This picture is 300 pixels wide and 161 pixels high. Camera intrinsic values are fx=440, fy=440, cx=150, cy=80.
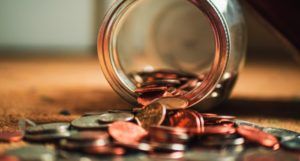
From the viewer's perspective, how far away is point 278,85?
1.67 metres

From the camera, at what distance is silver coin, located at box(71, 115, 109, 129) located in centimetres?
84

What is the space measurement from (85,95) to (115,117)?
1.73 feet

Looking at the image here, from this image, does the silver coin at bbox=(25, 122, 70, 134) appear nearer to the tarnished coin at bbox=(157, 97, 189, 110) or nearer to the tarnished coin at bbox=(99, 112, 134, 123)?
the tarnished coin at bbox=(99, 112, 134, 123)

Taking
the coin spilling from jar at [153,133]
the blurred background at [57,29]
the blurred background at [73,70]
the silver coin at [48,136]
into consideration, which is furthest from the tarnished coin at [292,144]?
the blurred background at [57,29]

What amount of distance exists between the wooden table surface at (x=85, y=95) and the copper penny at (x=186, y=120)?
0.25 metres

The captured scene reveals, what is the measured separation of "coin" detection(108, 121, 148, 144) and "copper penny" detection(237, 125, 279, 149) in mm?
185

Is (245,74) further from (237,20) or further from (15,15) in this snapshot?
(15,15)

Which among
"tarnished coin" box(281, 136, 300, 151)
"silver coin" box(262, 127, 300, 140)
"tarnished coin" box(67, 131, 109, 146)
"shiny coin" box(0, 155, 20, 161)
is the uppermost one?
"tarnished coin" box(67, 131, 109, 146)

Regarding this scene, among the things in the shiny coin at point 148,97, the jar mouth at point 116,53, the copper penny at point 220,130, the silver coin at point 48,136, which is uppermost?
the jar mouth at point 116,53

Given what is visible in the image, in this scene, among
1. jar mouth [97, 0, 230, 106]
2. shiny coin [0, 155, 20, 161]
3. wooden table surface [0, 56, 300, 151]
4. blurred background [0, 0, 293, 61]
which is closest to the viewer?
shiny coin [0, 155, 20, 161]

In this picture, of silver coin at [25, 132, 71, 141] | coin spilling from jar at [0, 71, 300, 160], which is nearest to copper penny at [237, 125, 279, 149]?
coin spilling from jar at [0, 71, 300, 160]

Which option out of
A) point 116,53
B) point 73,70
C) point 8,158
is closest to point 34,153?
point 8,158

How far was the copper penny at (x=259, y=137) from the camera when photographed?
0.81 m

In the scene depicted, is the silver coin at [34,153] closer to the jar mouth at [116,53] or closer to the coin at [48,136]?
the coin at [48,136]
